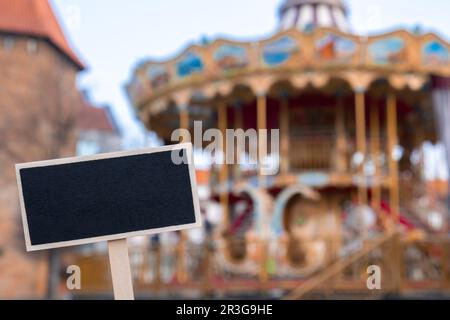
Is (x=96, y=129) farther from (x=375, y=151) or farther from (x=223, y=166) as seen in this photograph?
(x=375, y=151)

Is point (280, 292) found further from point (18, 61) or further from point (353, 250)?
→ point (18, 61)

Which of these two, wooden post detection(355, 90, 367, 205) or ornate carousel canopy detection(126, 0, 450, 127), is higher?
ornate carousel canopy detection(126, 0, 450, 127)

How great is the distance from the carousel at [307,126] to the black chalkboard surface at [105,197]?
23.3ft

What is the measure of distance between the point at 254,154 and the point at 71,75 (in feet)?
25.5

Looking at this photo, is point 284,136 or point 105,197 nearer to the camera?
point 105,197

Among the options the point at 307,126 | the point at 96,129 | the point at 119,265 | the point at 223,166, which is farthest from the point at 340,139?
the point at 96,129

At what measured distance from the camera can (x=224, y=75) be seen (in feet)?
42.4

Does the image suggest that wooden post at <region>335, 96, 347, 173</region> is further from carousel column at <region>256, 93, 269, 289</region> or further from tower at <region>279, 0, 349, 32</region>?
tower at <region>279, 0, 349, 32</region>

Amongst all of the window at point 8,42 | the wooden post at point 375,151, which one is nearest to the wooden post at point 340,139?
the wooden post at point 375,151

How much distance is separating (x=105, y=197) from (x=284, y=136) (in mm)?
10541

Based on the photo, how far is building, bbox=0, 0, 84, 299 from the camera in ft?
57.5

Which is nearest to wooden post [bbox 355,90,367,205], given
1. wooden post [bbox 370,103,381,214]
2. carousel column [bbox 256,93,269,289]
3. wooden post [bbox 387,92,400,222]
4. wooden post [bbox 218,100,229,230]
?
wooden post [bbox 370,103,381,214]

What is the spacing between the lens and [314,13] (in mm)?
16250
